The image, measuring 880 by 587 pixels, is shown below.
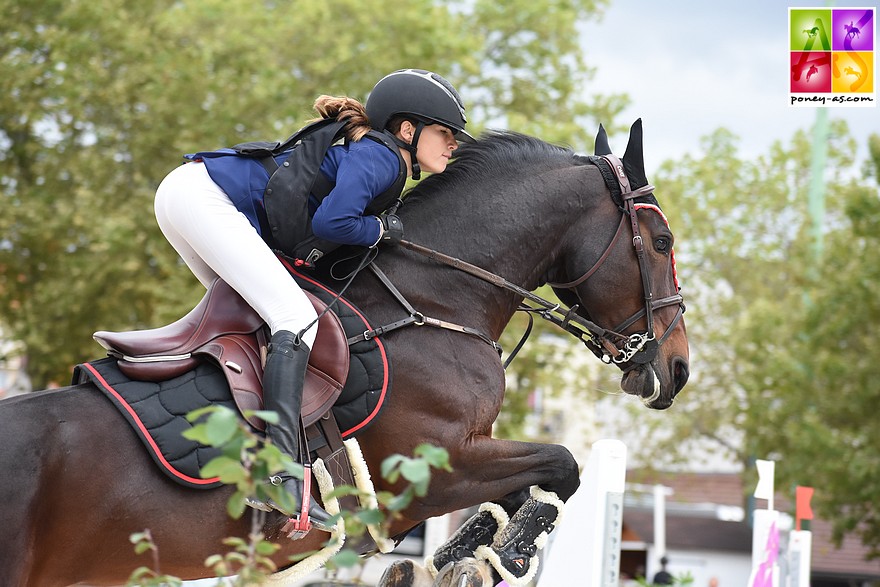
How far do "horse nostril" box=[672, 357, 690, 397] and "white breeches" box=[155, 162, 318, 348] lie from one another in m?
1.72

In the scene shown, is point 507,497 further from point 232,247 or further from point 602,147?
point 602,147

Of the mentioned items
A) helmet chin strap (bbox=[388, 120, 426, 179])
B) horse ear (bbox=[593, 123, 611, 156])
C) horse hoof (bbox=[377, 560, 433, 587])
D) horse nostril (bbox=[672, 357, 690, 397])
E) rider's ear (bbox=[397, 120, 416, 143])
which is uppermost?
horse ear (bbox=[593, 123, 611, 156])

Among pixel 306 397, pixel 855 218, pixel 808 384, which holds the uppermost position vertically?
pixel 855 218

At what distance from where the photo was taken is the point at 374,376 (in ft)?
12.7

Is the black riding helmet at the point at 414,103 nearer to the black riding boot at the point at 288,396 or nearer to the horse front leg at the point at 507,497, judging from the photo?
the black riding boot at the point at 288,396

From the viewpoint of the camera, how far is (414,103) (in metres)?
4.10

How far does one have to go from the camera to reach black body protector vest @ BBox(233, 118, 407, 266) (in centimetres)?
388

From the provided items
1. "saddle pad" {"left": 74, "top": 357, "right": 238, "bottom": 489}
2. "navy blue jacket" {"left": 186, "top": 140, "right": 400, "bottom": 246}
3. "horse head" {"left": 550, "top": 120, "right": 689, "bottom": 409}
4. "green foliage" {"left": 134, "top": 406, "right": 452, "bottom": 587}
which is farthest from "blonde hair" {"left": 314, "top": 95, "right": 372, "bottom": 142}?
"green foliage" {"left": 134, "top": 406, "right": 452, "bottom": 587}

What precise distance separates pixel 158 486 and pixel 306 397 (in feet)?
1.96

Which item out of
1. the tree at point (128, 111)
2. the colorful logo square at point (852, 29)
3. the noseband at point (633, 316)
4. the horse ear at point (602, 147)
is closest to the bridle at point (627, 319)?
the noseband at point (633, 316)

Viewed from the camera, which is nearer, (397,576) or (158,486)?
(158,486)

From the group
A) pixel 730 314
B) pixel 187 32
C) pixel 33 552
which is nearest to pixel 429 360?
pixel 33 552

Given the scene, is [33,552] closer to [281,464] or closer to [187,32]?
[281,464]

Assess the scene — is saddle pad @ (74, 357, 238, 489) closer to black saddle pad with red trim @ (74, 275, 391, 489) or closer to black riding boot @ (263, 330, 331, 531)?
black saddle pad with red trim @ (74, 275, 391, 489)
